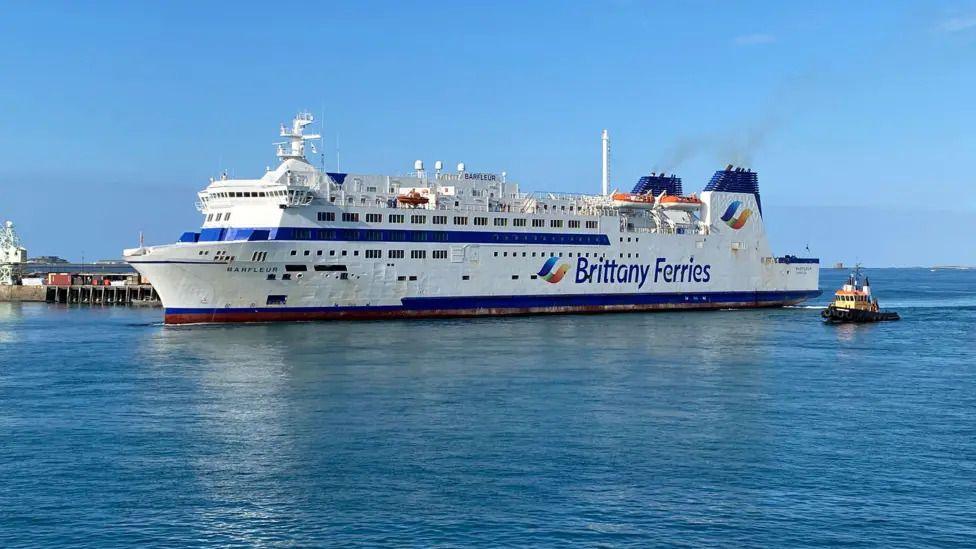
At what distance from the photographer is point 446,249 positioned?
5562cm

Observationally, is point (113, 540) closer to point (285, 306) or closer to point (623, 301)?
point (285, 306)

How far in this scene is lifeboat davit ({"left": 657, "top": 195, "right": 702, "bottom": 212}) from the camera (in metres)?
66.8

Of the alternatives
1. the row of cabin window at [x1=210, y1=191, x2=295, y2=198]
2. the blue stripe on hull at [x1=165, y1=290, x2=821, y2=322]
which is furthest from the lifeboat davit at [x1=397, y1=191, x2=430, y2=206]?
the row of cabin window at [x1=210, y1=191, x2=295, y2=198]

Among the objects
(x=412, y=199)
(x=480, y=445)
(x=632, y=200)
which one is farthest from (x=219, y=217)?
(x=480, y=445)

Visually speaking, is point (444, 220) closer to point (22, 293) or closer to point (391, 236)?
point (391, 236)

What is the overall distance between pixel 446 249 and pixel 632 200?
15.7 metres

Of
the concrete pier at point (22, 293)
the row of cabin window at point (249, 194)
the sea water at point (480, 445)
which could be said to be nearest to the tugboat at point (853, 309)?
the sea water at point (480, 445)

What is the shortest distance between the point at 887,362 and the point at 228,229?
103ft

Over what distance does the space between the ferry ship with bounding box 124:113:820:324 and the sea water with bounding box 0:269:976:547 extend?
23.2 feet

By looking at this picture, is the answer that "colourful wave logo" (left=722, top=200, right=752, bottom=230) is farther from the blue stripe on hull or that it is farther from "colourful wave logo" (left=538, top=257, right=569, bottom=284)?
"colourful wave logo" (left=538, top=257, right=569, bottom=284)

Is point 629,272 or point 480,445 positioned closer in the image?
point 480,445

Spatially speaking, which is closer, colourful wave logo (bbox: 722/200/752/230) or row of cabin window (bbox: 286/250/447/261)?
row of cabin window (bbox: 286/250/447/261)

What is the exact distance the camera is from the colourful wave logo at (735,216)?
70000mm

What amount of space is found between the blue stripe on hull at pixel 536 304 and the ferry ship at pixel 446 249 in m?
0.08
